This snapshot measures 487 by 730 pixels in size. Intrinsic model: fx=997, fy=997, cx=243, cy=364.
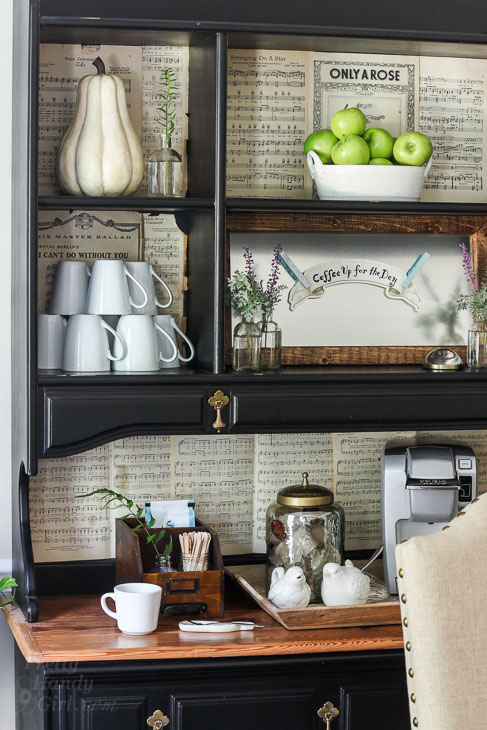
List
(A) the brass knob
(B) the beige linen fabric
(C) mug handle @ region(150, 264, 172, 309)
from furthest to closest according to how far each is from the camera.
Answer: (C) mug handle @ region(150, 264, 172, 309), (A) the brass knob, (B) the beige linen fabric

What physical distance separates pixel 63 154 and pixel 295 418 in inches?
32.3

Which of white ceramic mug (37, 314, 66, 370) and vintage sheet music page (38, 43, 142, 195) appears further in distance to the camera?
vintage sheet music page (38, 43, 142, 195)

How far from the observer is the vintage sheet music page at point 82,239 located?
8.08 feet

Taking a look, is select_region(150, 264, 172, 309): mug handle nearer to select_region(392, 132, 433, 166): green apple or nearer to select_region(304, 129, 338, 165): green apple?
select_region(304, 129, 338, 165): green apple

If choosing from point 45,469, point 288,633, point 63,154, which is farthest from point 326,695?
point 63,154

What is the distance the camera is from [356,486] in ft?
8.86

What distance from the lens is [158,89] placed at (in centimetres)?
251

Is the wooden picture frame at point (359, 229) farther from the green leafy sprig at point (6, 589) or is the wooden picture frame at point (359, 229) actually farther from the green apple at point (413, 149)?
the green leafy sprig at point (6, 589)

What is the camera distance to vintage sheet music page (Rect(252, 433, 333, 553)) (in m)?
2.65

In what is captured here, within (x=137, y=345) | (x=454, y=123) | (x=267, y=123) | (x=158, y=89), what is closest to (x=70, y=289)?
(x=137, y=345)

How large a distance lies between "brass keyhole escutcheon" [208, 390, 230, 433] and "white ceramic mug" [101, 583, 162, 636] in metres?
0.39

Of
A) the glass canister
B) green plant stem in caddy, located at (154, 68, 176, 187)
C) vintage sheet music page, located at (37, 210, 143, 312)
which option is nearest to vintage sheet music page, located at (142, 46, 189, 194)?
green plant stem in caddy, located at (154, 68, 176, 187)

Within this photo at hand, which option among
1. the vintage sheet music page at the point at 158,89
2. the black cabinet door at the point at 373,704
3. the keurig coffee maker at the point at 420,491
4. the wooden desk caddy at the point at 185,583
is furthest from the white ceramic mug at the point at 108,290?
the black cabinet door at the point at 373,704

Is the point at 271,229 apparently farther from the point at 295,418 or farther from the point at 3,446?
the point at 3,446
